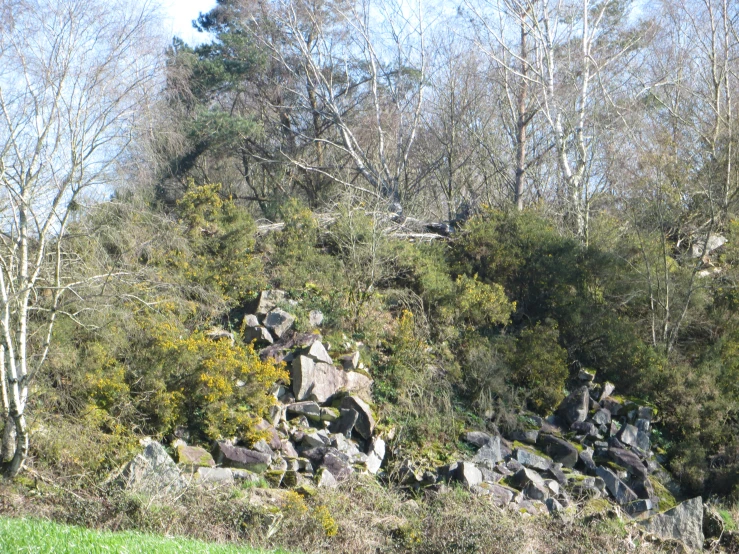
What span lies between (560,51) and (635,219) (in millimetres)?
8408

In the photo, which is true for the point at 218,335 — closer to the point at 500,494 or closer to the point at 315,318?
the point at 315,318

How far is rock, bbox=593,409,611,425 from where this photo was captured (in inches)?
559

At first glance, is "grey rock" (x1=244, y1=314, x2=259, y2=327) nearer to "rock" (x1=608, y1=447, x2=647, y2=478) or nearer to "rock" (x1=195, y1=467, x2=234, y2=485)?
"rock" (x1=195, y1=467, x2=234, y2=485)

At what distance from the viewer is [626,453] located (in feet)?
43.6

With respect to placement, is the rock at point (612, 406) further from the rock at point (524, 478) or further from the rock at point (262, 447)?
the rock at point (262, 447)

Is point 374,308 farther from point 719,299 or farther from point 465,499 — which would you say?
point 719,299

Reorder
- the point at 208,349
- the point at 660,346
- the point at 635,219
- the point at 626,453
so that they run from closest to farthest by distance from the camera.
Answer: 1. the point at 208,349
2. the point at 626,453
3. the point at 660,346
4. the point at 635,219

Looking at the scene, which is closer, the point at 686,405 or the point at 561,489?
the point at 561,489

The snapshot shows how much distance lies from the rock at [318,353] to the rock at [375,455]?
169 centimetres

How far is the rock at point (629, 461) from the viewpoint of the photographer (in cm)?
1296

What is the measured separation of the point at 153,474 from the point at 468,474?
4453mm

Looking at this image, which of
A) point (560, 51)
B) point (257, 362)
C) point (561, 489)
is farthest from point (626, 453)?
point (560, 51)

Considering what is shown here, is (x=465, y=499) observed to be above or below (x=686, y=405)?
below

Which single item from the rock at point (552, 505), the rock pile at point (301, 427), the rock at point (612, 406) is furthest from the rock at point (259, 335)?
the rock at point (612, 406)
